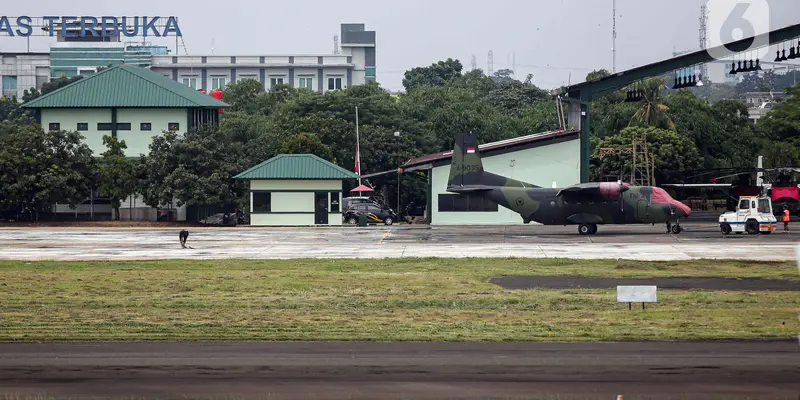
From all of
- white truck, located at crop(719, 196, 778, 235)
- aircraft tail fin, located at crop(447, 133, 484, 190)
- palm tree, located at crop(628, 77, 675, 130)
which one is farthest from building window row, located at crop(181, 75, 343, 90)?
white truck, located at crop(719, 196, 778, 235)

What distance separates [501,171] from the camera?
64.0 meters

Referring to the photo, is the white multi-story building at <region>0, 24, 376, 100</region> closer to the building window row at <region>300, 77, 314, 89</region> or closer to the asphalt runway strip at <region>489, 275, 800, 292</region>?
the building window row at <region>300, 77, 314, 89</region>

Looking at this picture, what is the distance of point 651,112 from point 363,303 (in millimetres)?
63570

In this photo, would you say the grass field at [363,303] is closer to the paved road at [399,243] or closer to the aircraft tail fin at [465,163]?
the paved road at [399,243]

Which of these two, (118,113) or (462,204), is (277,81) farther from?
(462,204)

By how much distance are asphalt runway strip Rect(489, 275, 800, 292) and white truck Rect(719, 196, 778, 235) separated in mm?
19419

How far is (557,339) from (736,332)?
4.68 metres

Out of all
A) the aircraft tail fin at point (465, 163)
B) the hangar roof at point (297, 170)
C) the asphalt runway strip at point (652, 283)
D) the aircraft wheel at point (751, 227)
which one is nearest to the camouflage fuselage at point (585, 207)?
the aircraft tail fin at point (465, 163)

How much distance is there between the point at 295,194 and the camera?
215 ft

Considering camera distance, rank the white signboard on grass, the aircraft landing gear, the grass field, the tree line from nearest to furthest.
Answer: the grass field
the white signboard on grass
the aircraft landing gear
the tree line

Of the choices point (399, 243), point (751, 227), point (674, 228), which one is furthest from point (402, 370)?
point (751, 227)

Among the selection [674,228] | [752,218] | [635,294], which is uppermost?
[752,218]

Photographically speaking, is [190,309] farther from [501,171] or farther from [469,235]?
[501,171]

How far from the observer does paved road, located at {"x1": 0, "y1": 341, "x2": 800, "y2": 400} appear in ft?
56.6
